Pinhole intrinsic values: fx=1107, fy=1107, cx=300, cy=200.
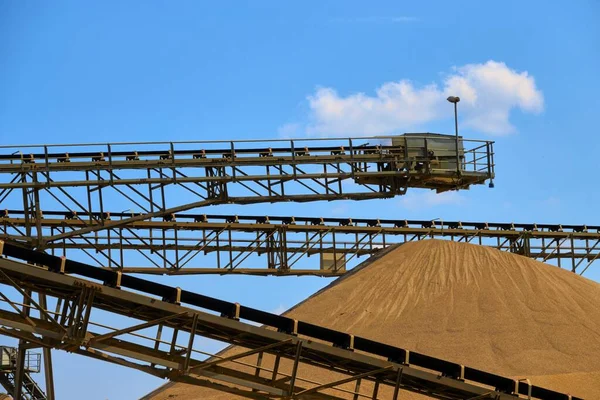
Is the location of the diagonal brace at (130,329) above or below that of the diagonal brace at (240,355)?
above

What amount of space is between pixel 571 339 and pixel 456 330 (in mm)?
3416

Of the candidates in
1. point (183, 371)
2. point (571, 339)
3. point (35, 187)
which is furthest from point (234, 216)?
point (183, 371)

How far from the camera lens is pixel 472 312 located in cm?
3459

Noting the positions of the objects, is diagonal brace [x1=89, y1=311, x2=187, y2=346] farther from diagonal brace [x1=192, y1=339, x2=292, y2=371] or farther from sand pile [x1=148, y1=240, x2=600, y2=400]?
sand pile [x1=148, y1=240, x2=600, y2=400]

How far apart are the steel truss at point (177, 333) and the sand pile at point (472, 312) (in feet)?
22.9

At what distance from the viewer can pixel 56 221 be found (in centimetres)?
3456

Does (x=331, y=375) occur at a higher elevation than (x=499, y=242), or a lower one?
lower

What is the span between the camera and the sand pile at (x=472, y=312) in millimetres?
30814

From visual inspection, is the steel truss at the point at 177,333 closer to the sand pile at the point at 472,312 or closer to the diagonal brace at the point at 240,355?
the diagonal brace at the point at 240,355

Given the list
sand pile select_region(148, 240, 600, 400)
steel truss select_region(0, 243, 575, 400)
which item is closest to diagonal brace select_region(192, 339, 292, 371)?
steel truss select_region(0, 243, 575, 400)

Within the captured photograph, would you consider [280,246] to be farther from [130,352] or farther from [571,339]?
[130,352]

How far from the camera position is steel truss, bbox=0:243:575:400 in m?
18.5

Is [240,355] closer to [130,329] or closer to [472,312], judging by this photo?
[130,329]

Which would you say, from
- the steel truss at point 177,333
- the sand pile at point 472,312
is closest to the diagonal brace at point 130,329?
the steel truss at point 177,333
